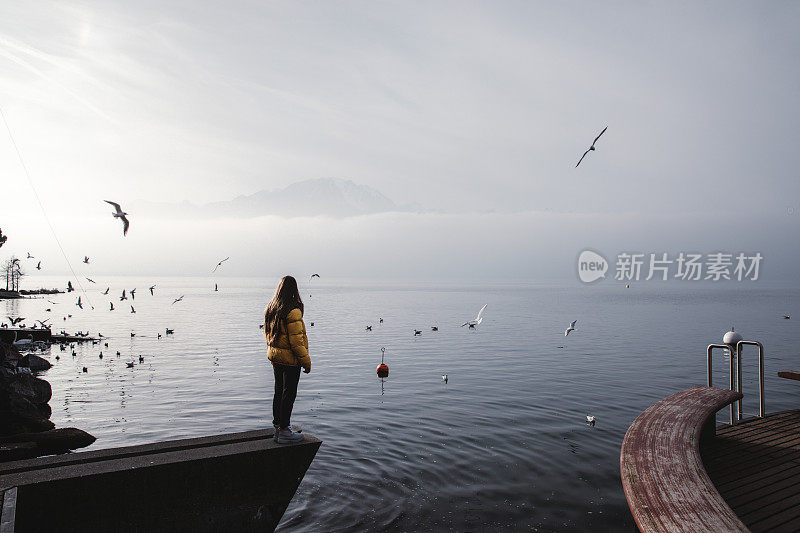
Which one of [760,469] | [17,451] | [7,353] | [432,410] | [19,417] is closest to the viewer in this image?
[760,469]

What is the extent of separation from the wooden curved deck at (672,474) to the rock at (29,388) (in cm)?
1494

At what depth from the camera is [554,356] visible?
33500 millimetres

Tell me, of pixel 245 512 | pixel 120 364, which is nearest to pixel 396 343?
pixel 120 364

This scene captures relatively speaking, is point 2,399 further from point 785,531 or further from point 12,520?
point 785,531

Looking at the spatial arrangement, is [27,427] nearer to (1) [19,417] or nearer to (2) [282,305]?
(1) [19,417]

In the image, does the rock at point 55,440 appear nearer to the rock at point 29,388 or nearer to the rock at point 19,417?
the rock at point 19,417

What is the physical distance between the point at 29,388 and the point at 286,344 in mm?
11962

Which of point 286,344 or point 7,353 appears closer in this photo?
point 286,344

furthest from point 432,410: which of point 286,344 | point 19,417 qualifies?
point 19,417

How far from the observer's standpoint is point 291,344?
8086 millimetres

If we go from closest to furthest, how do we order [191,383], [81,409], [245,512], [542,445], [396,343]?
[245,512], [542,445], [81,409], [191,383], [396,343]

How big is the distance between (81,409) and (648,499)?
66.1 feet

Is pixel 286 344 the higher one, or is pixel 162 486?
pixel 286 344

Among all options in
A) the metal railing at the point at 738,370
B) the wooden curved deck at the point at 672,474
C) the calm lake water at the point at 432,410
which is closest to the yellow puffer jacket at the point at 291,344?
the calm lake water at the point at 432,410
